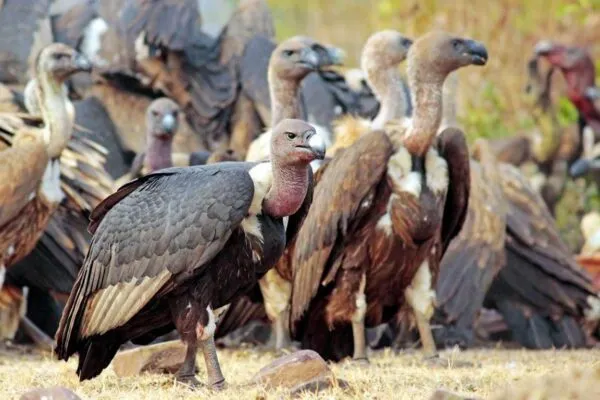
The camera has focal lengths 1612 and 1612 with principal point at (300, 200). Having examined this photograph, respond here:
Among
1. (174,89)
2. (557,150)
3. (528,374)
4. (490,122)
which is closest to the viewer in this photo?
(528,374)

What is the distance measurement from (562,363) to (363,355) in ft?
3.05

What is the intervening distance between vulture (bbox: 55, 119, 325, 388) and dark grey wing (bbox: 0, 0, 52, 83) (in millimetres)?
5808

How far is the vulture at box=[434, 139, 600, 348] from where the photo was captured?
9.02 meters

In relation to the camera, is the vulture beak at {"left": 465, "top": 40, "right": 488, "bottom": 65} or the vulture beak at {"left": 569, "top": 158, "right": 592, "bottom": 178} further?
the vulture beak at {"left": 569, "top": 158, "right": 592, "bottom": 178}

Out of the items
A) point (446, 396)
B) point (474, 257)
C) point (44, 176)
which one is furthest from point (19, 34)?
point (446, 396)

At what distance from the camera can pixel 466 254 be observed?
9133 millimetres

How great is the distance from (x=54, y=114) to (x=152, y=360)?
2366 millimetres

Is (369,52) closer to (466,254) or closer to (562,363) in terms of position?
(466,254)

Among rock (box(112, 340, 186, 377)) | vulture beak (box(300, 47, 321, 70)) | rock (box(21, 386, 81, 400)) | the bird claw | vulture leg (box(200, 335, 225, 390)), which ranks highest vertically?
vulture beak (box(300, 47, 321, 70))

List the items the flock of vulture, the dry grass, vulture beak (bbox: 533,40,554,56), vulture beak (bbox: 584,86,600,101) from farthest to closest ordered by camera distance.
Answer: vulture beak (bbox: 533,40,554,56) < vulture beak (bbox: 584,86,600,101) < the flock of vulture < the dry grass

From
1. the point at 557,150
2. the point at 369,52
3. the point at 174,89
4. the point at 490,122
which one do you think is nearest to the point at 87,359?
the point at 369,52

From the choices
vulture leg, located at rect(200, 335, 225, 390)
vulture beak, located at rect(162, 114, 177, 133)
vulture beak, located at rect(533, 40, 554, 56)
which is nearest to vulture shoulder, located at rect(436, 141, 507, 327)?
vulture beak, located at rect(162, 114, 177, 133)

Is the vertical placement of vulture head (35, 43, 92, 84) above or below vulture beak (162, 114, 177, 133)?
above

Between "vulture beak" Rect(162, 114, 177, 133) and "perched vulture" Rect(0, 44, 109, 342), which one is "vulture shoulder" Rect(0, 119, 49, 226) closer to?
"perched vulture" Rect(0, 44, 109, 342)
